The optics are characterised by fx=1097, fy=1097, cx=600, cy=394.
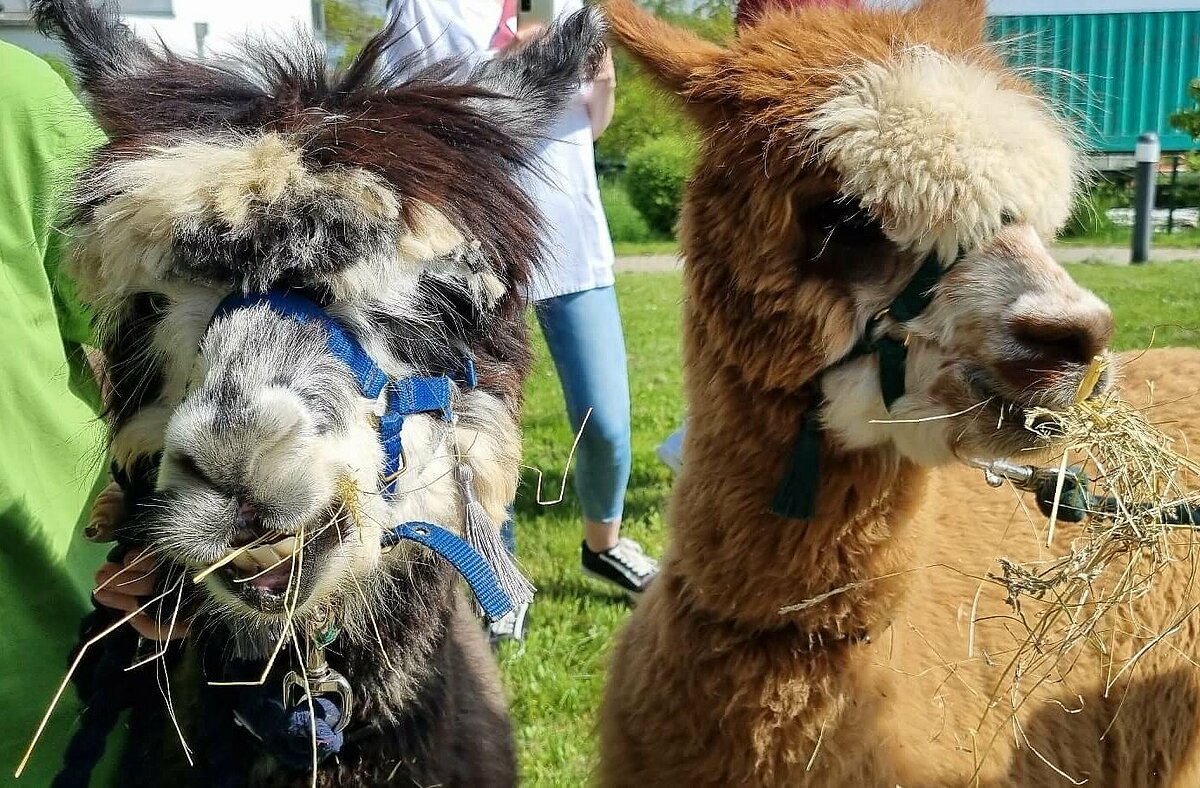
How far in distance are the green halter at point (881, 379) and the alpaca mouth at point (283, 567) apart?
0.80 m

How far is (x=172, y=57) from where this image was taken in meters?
1.92

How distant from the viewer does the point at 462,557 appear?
64.9 inches

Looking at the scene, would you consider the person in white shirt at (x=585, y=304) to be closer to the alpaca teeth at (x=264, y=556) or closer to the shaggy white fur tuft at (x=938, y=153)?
the shaggy white fur tuft at (x=938, y=153)

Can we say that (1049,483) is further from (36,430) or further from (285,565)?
(36,430)

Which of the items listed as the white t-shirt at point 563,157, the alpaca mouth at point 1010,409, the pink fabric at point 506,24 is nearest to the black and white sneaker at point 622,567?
the white t-shirt at point 563,157

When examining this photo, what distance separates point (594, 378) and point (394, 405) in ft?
6.67

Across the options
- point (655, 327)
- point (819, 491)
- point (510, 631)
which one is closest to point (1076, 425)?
point (819, 491)

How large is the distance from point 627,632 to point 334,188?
126cm

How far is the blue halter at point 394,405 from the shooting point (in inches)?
63.3

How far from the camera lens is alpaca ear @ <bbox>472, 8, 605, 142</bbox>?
198 centimetres

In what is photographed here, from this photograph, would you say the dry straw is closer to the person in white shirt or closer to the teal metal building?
the person in white shirt

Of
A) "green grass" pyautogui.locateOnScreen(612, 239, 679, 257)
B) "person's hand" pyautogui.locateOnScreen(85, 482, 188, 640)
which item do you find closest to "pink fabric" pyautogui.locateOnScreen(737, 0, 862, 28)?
"person's hand" pyautogui.locateOnScreen(85, 482, 188, 640)

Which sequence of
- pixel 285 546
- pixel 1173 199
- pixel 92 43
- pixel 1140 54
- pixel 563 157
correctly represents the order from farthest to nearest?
pixel 1140 54 → pixel 1173 199 → pixel 563 157 → pixel 92 43 → pixel 285 546

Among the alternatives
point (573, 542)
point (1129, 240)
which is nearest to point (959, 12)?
point (573, 542)
